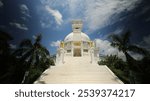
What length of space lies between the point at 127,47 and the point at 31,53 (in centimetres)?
278

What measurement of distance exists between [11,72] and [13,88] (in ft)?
5.63

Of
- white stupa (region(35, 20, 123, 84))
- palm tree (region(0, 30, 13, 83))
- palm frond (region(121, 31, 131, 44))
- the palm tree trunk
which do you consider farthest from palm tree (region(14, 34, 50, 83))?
the palm tree trunk

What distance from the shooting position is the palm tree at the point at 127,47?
27.0ft

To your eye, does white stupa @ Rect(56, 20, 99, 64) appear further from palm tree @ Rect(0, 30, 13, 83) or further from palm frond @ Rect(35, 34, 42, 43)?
palm tree @ Rect(0, 30, 13, 83)

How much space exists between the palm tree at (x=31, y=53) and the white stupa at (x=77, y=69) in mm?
447

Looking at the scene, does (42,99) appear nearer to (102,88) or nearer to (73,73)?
(102,88)

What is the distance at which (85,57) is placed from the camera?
1217 centimetres

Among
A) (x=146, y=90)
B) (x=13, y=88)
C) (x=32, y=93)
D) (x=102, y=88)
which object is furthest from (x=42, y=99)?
(x=146, y=90)

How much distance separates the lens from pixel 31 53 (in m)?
8.84

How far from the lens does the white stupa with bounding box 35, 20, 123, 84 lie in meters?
7.70

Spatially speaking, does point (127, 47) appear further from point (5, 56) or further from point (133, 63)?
point (5, 56)

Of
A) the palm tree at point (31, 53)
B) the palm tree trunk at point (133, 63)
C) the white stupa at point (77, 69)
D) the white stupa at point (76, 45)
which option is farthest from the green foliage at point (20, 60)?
the white stupa at point (76, 45)

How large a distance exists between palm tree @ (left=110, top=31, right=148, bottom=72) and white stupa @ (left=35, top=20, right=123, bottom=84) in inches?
24.4

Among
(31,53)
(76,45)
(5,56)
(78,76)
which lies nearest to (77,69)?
(78,76)
